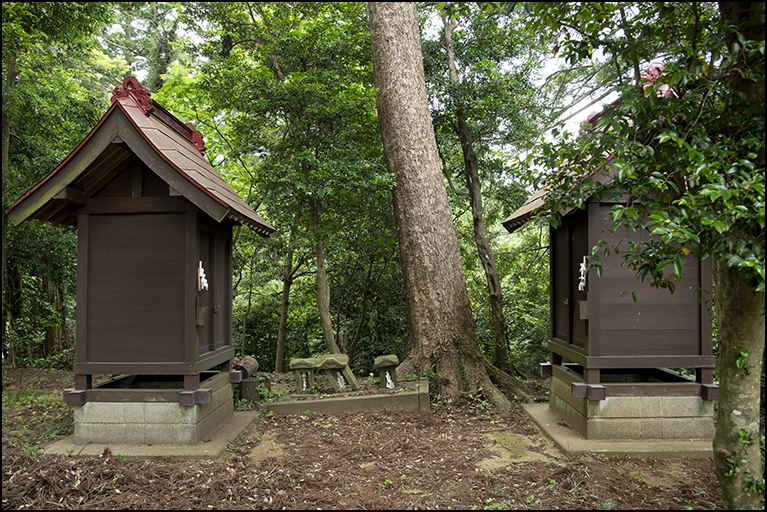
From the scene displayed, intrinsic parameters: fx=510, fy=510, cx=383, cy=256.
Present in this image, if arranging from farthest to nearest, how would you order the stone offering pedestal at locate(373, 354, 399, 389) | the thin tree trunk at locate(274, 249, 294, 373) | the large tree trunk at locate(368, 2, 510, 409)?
the thin tree trunk at locate(274, 249, 294, 373) → the large tree trunk at locate(368, 2, 510, 409) → the stone offering pedestal at locate(373, 354, 399, 389)

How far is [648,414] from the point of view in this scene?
211 inches

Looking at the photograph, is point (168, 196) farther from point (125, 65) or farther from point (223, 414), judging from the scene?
point (125, 65)

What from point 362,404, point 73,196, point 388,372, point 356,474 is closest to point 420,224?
point 388,372

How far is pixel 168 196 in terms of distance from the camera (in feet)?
17.5

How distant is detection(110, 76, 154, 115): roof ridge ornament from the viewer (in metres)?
5.33

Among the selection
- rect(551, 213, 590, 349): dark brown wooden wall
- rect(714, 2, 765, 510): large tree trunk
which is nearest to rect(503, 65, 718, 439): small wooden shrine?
rect(551, 213, 590, 349): dark brown wooden wall

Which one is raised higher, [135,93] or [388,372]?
[135,93]

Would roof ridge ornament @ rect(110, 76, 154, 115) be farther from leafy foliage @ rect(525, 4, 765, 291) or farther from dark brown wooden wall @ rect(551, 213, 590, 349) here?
dark brown wooden wall @ rect(551, 213, 590, 349)

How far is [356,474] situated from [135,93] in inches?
178

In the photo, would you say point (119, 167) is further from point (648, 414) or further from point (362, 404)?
point (648, 414)

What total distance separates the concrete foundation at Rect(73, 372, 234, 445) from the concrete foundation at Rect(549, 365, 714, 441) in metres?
4.16

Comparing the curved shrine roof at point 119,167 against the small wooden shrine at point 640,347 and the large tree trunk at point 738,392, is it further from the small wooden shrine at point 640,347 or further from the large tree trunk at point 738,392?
the large tree trunk at point 738,392

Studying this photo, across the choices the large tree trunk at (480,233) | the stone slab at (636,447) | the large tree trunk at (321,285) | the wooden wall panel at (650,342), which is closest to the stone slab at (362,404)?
the stone slab at (636,447)

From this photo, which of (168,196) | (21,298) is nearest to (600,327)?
(168,196)
